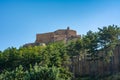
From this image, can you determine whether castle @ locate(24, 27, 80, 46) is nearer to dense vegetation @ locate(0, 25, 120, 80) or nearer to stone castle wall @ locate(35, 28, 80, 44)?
stone castle wall @ locate(35, 28, 80, 44)

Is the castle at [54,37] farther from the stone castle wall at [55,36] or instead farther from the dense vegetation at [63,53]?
the dense vegetation at [63,53]

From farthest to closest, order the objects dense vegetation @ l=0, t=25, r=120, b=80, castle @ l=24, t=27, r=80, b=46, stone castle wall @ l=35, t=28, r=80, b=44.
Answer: stone castle wall @ l=35, t=28, r=80, b=44, castle @ l=24, t=27, r=80, b=46, dense vegetation @ l=0, t=25, r=120, b=80

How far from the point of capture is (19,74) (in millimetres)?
38469

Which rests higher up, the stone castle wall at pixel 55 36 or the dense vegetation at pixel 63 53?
the stone castle wall at pixel 55 36

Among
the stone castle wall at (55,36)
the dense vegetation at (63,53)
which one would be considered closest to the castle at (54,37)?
the stone castle wall at (55,36)

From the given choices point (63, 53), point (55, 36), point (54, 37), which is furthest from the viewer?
point (55, 36)

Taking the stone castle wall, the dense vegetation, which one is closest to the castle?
the stone castle wall

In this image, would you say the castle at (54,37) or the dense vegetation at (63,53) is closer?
the dense vegetation at (63,53)

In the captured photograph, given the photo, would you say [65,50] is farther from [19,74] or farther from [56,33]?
[56,33]

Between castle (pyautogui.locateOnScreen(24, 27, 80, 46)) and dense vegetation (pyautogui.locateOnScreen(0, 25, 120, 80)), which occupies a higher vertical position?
castle (pyautogui.locateOnScreen(24, 27, 80, 46))

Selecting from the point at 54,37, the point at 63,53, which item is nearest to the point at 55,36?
the point at 54,37

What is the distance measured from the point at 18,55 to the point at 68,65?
9480 millimetres

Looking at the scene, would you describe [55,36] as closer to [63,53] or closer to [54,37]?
[54,37]

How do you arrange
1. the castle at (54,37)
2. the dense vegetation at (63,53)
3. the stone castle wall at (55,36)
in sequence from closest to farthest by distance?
1. the dense vegetation at (63,53)
2. the castle at (54,37)
3. the stone castle wall at (55,36)
